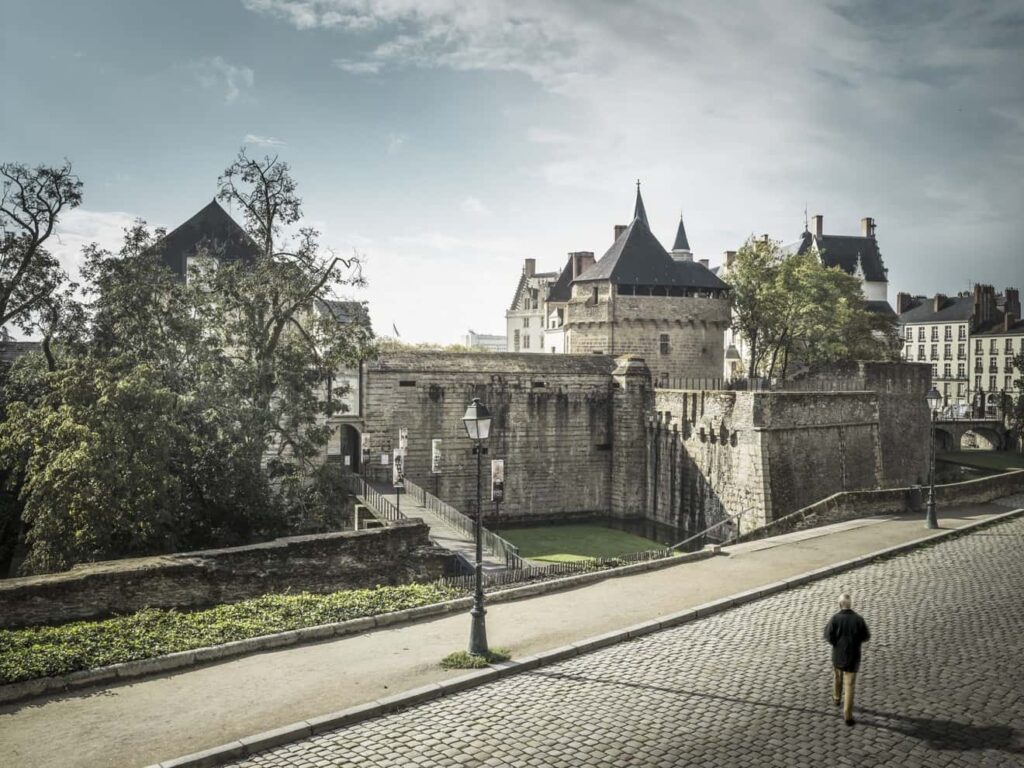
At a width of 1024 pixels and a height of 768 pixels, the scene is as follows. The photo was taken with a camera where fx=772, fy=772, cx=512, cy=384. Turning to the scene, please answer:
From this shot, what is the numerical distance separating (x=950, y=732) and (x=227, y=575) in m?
12.2

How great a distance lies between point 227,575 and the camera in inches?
590

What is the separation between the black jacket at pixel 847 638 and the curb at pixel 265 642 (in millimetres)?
6630

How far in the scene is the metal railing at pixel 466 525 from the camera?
18.3 meters

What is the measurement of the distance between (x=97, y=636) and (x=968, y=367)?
3112 inches

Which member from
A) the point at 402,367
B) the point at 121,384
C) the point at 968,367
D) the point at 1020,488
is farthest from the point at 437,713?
the point at 968,367

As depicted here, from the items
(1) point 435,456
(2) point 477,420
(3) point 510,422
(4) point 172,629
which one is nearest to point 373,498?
(1) point 435,456

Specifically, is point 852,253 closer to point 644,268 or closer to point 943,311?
point 943,311

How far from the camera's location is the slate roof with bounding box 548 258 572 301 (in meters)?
62.3

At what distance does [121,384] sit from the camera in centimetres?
1688

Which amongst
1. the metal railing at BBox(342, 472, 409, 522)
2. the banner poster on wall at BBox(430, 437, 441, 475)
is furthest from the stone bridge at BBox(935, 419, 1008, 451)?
the metal railing at BBox(342, 472, 409, 522)

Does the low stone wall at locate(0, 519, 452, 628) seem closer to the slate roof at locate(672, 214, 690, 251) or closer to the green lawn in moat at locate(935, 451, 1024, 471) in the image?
the green lawn in moat at locate(935, 451, 1024, 471)

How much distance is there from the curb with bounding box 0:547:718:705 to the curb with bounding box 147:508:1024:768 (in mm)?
2825

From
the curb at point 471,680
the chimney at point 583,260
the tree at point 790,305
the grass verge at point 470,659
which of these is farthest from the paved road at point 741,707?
the chimney at point 583,260

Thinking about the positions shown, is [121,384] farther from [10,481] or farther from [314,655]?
[314,655]
